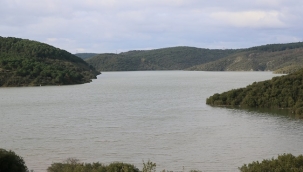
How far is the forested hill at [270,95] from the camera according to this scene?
4088 centimetres

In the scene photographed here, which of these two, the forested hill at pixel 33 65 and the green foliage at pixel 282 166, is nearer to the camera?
the green foliage at pixel 282 166

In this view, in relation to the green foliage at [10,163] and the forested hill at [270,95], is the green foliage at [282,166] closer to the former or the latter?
the green foliage at [10,163]

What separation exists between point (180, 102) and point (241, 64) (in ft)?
492

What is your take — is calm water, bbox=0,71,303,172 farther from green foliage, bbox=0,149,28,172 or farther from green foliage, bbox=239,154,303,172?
green foliage, bbox=239,154,303,172

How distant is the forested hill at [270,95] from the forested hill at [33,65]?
44.3m

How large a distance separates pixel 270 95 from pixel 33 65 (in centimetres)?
5439

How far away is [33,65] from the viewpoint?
82812 mm

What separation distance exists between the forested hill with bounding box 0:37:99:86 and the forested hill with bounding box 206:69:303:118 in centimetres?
4434

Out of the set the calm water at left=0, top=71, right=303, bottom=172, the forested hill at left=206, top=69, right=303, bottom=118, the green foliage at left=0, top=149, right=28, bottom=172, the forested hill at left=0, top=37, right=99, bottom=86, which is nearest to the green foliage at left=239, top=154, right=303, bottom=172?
the calm water at left=0, top=71, right=303, bottom=172

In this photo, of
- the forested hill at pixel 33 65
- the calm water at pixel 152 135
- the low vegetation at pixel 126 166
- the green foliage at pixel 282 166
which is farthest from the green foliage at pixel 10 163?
the forested hill at pixel 33 65

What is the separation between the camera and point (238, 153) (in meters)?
22.1

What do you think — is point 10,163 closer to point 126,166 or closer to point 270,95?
point 126,166

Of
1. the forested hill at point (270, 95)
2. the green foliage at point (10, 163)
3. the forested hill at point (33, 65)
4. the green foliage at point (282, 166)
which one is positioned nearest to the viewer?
the green foliage at point (282, 166)

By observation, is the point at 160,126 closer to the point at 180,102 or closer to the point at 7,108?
the point at 180,102
